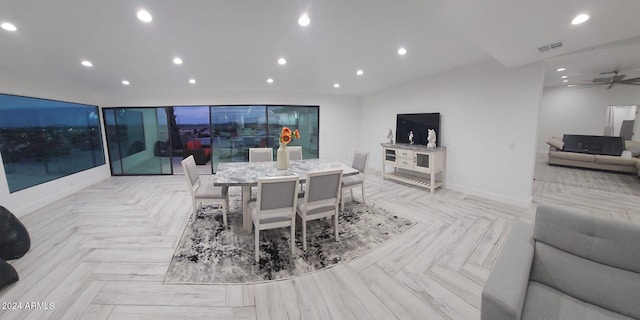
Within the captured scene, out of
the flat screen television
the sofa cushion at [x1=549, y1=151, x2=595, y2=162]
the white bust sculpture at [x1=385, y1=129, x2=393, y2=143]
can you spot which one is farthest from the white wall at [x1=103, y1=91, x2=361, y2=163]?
the sofa cushion at [x1=549, y1=151, x2=595, y2=162]

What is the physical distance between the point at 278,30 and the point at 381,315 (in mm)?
3295

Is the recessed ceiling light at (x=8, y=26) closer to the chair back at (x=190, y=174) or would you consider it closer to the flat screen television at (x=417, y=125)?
the chair back at (x=190, y=174)

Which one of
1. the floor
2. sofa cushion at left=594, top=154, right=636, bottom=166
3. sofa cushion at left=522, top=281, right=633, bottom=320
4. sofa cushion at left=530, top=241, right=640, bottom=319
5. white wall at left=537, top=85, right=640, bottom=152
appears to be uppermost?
white wall at left=537, top=85, right=640, bottom=152

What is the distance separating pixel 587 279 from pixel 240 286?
2479 mm

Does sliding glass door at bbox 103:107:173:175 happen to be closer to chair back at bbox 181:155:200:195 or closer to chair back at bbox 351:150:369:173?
chair back at bbox 181:155:200:195

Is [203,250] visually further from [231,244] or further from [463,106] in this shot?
[463,106]

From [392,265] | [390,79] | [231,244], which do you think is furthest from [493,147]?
[231,244]

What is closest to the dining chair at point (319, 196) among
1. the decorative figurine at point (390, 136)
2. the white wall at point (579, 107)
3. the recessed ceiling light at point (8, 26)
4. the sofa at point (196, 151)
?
the decorative figurine at point (390, 136)

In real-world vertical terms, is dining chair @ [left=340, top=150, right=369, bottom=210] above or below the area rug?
above

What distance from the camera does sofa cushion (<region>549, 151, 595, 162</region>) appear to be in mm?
6287

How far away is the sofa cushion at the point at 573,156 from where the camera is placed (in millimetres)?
6287

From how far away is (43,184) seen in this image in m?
4.00

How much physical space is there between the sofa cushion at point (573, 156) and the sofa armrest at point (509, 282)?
24.7 ft

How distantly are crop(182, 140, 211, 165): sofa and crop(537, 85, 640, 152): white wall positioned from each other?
10093mm
